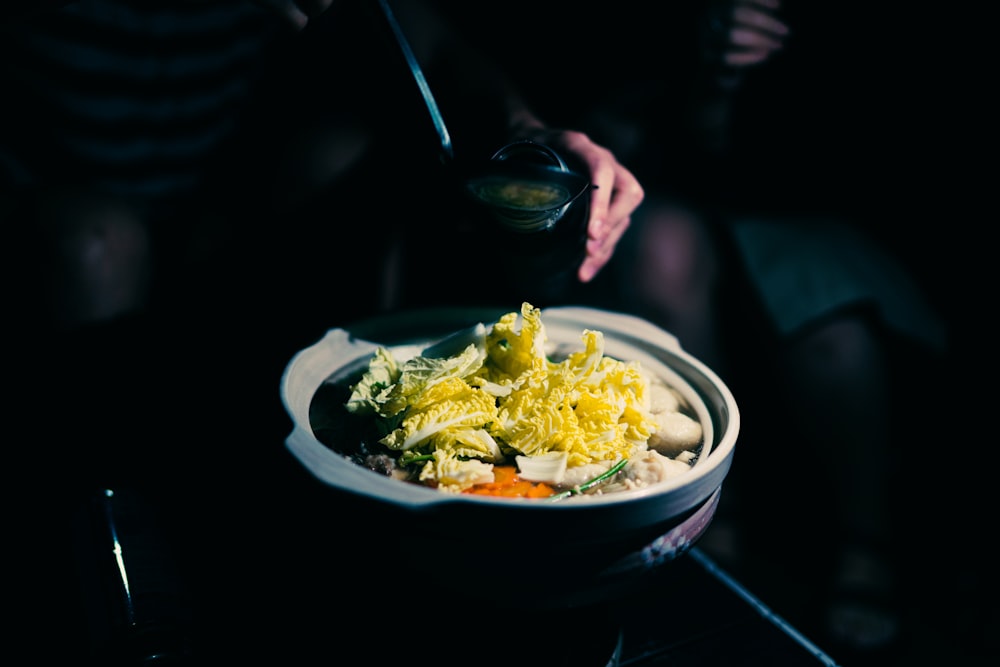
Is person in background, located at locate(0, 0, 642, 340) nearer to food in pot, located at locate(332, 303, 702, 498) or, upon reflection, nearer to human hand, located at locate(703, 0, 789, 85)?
food in pot, located at locate(332, 303, 702, 498)

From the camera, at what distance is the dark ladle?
147cm

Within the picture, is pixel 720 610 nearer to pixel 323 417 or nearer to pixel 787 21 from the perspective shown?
pixel 323 417

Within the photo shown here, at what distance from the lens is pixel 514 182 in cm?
149

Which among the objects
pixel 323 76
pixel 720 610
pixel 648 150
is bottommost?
pixel 720 610

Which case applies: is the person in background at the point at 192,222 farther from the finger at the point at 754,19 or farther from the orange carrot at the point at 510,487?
the finger at the point at 754,19

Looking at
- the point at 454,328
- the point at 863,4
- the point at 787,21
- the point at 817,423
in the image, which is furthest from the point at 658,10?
the point at 454,328

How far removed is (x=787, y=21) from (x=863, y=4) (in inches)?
11.3

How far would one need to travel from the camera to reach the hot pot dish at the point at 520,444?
42.2 inches

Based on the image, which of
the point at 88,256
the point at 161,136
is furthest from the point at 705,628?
the point at 161,136

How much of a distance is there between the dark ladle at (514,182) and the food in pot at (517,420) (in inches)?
7.8

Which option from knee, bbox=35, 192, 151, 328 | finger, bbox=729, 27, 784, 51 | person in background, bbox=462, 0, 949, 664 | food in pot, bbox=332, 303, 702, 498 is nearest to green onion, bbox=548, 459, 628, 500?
food in pot, bbox=332, 303, 702, 498

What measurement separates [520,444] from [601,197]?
0.61 meters

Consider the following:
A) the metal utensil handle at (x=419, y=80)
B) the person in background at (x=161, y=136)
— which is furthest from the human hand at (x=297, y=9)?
the person in background at (x=161, y=136)

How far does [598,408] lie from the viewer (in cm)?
138
